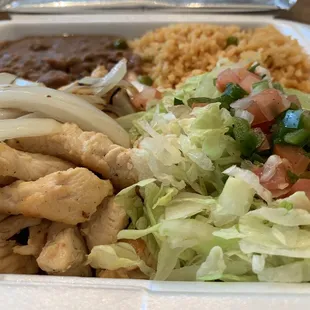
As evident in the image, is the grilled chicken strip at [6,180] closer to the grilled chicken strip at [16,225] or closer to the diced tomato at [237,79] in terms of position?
the grilled chicken strip at [16,225]

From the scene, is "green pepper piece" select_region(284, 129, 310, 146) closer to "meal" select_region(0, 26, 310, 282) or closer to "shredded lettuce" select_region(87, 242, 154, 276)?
"meal" select_region(0, 26, 310, 282)

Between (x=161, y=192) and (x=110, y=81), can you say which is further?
(x=110, y=81)

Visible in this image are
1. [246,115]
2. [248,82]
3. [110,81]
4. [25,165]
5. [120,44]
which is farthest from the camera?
[120,44]

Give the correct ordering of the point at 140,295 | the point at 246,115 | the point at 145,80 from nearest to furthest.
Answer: the point at 140,295 → the point at 246,115 → the point at 145,80

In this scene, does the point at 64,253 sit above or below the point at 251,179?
below

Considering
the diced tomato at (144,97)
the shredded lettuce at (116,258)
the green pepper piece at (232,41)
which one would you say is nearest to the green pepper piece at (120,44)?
the green pepper piece at (232,41)

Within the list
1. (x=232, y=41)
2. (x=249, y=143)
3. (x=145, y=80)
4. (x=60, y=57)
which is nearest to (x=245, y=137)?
(x=249, y=143)

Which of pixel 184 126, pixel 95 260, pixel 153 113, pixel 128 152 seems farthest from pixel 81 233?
pixel 153 113

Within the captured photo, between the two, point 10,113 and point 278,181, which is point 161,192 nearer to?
point 278,181

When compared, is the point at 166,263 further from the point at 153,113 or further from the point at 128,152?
the point at 153,113
